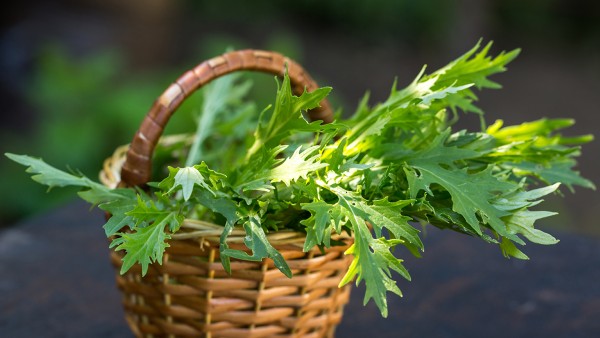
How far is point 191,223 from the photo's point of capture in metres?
0.86

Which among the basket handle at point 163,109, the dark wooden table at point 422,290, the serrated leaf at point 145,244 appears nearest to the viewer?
the serrated leaf at point 145,244

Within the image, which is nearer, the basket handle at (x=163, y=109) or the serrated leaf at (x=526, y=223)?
the serrated leaf at (x=526, y=223)

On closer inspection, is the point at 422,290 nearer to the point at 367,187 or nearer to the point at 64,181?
the point at 367,187

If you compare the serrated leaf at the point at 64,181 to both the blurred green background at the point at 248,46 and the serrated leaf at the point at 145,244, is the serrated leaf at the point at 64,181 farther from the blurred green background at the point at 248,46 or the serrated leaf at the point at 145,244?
the blurred green background at the point at 248,46

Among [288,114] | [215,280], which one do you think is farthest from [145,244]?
[288,114]

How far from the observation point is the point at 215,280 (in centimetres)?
89

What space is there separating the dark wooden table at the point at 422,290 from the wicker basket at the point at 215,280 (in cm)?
21

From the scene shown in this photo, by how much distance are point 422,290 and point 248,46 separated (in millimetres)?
3758

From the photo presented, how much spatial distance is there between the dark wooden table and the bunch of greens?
29cm

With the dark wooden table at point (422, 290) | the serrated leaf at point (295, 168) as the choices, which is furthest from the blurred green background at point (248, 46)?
the serrated leaf at point (295, 168)

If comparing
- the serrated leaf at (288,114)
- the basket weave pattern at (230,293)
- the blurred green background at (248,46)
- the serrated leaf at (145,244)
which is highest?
the blurred green background at (248,46)

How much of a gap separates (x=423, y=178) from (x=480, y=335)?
0.42 metres

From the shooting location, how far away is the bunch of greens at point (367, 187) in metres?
0.80

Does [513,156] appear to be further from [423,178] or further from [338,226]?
[338,226]
